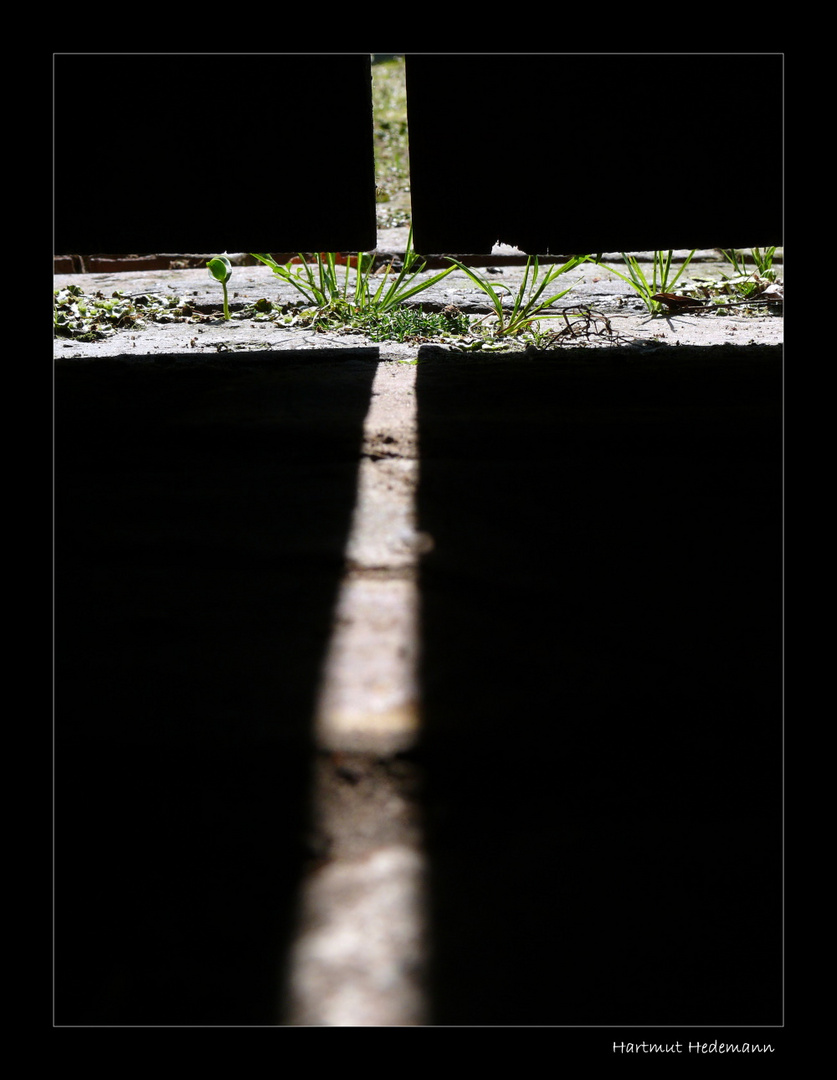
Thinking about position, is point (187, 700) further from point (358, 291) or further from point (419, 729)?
point (358, 291)

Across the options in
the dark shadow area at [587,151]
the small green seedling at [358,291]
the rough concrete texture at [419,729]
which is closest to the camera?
the rough concrete texture at [419,729]

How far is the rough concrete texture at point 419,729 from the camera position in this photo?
1.67ft

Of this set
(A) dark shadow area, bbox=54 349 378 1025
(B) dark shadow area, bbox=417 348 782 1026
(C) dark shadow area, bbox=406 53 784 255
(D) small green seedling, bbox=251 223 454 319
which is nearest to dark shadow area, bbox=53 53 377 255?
(C) dark shadow area, bbox=406 53 784 255

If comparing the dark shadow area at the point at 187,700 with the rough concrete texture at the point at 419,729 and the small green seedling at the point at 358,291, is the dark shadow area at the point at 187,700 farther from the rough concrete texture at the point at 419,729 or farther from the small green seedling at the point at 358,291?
the small green seedling at the point at 358,291

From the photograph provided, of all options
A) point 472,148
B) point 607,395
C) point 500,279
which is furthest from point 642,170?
point 500,279

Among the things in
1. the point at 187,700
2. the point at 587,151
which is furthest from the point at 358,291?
the point at 187,700

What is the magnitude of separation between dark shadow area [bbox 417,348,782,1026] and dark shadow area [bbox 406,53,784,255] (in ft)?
3.75

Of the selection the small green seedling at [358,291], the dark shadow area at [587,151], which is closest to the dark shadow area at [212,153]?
the dark shadow area at [587,151]

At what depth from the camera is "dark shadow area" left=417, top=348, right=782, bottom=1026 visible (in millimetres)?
510

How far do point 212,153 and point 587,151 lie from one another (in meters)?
0.98

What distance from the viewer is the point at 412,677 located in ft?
2.37

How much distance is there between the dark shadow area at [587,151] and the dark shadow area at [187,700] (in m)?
1.10

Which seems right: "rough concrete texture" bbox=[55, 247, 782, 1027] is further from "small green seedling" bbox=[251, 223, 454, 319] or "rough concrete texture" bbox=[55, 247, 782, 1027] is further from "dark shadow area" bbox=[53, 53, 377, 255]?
"small green seedling" bbox=[251, 223, 454, 319]
